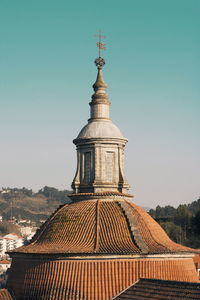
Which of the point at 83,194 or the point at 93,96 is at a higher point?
the point at 93,96

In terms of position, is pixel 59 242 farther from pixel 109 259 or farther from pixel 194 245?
pixel 194 245

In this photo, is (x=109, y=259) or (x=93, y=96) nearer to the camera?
(x=109, y=259)

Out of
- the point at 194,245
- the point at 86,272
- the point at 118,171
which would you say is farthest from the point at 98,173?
the point at 194,245

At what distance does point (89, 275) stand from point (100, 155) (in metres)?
8.67

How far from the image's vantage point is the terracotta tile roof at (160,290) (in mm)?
26250

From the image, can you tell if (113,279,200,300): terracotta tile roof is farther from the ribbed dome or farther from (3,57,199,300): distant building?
the ribbed dome

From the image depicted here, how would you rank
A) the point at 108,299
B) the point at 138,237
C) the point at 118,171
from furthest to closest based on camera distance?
the point at 118,171 → the point at 138,237 → the point at 108,299

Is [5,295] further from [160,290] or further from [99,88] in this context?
[99,88]

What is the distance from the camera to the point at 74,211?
113 ft

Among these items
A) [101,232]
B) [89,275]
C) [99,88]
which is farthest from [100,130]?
[89,275]

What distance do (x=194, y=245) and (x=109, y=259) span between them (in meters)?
91.6

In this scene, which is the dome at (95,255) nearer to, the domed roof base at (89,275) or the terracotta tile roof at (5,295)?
the domed roof base at (89,275)

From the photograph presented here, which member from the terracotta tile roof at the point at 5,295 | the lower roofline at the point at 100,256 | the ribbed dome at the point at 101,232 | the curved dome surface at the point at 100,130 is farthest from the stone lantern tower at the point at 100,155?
the terracotta tile roof at the point at 5,295

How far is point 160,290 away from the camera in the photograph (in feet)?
90.1
